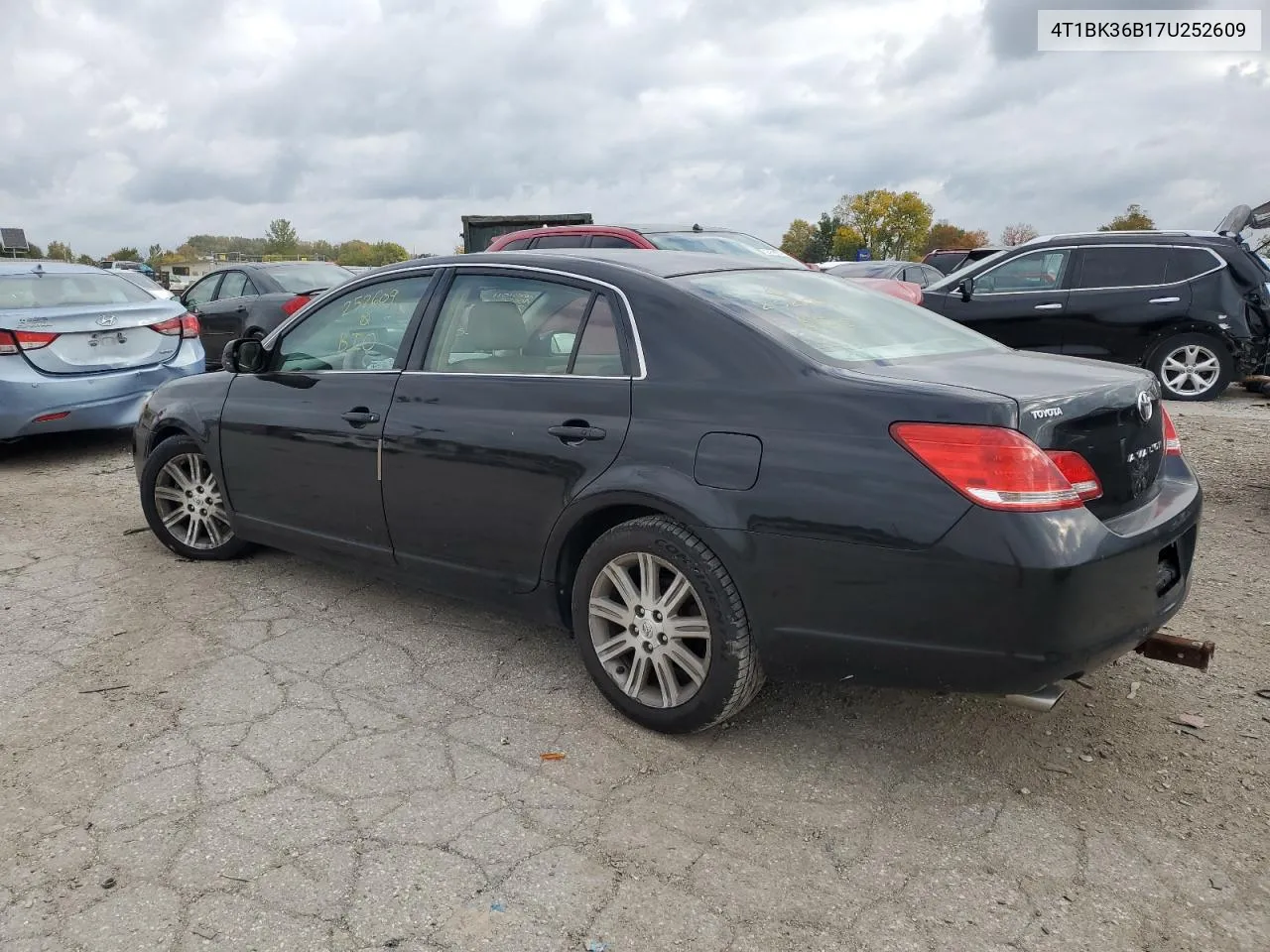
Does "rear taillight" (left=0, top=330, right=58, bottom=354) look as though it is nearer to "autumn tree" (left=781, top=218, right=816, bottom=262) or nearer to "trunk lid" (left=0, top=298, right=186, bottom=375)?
"trunk lid" (left=0, top=298, right=186, bottom=375)

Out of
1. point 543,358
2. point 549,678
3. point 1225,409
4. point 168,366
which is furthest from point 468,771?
point 1225,409

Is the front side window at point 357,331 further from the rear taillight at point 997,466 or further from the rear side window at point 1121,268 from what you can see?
the rear side window at point 1121,268

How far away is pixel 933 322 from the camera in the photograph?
3797 mm

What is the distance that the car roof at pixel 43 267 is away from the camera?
7.83 m

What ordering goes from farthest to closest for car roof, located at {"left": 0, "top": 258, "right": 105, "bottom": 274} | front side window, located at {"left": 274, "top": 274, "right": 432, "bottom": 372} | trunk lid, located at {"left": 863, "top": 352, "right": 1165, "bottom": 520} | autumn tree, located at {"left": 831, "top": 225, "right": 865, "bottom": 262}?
1. autumn tree, located at {"left": 831, "top": 225, "right": 865, "bottom": 262}
2. car roof, located at {"left": 0, "top": 258, "right": 105, "bottom": 274}
3. front side window, located at {"left": 274, "top": 274, "right": 432, "bottom": 372}
4. trunk lid, located at {"left": 863, "top": 352, "right": 1165, "bottom": 520}

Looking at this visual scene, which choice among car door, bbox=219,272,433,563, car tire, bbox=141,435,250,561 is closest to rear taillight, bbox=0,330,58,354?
car tire, bbox=141,435,250,561

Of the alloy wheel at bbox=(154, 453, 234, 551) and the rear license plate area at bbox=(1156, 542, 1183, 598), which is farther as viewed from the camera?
the alloy wheel at bbox=(154, 453, 234, 551)

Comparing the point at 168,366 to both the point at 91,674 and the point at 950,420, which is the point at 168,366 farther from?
the point at 950,420

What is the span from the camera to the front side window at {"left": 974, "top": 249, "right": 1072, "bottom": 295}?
396 inches

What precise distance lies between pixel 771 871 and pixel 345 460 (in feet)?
7.81

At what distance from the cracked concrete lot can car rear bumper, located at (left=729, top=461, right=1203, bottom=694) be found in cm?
43

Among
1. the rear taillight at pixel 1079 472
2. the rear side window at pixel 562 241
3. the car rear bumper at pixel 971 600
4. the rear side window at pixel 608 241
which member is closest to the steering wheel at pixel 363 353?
the car rear bumper at pixel 971 600

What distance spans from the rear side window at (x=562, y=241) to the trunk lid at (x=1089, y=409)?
622cm

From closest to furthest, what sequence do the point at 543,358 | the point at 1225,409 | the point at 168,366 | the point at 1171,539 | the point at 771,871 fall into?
the point at 771,871, the point at 1171,539, the point at 543,358, the point at 168,366, the point at 1225,409
